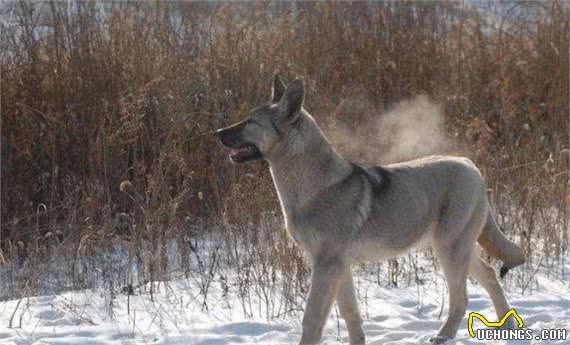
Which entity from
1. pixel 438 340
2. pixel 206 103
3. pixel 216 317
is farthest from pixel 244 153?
pixel 206 103

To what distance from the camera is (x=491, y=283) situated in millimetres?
6043

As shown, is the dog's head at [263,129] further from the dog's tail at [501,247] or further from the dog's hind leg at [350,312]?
the dog's tail at [501,247]

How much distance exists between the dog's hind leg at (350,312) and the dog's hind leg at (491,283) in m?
0.79

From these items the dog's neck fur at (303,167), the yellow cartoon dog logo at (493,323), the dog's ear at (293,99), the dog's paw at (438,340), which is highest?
the dog's ear at (293,99)

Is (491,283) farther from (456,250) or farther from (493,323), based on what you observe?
(456,250)

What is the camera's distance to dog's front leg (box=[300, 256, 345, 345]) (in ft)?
18.0

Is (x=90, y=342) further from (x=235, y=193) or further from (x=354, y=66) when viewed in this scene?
(x=354, y=66)

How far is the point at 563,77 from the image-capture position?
38.2 feet

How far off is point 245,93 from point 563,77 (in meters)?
3.95

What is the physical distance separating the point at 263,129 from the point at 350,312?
1.19 meters

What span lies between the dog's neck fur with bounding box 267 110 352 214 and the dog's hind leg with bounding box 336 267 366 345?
56 cm

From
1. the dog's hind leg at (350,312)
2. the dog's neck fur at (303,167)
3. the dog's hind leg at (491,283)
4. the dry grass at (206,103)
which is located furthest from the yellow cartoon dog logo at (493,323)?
the dry grass at (206,103)

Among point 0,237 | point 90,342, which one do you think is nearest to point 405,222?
point 90,342

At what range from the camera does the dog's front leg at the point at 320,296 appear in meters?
5.49
